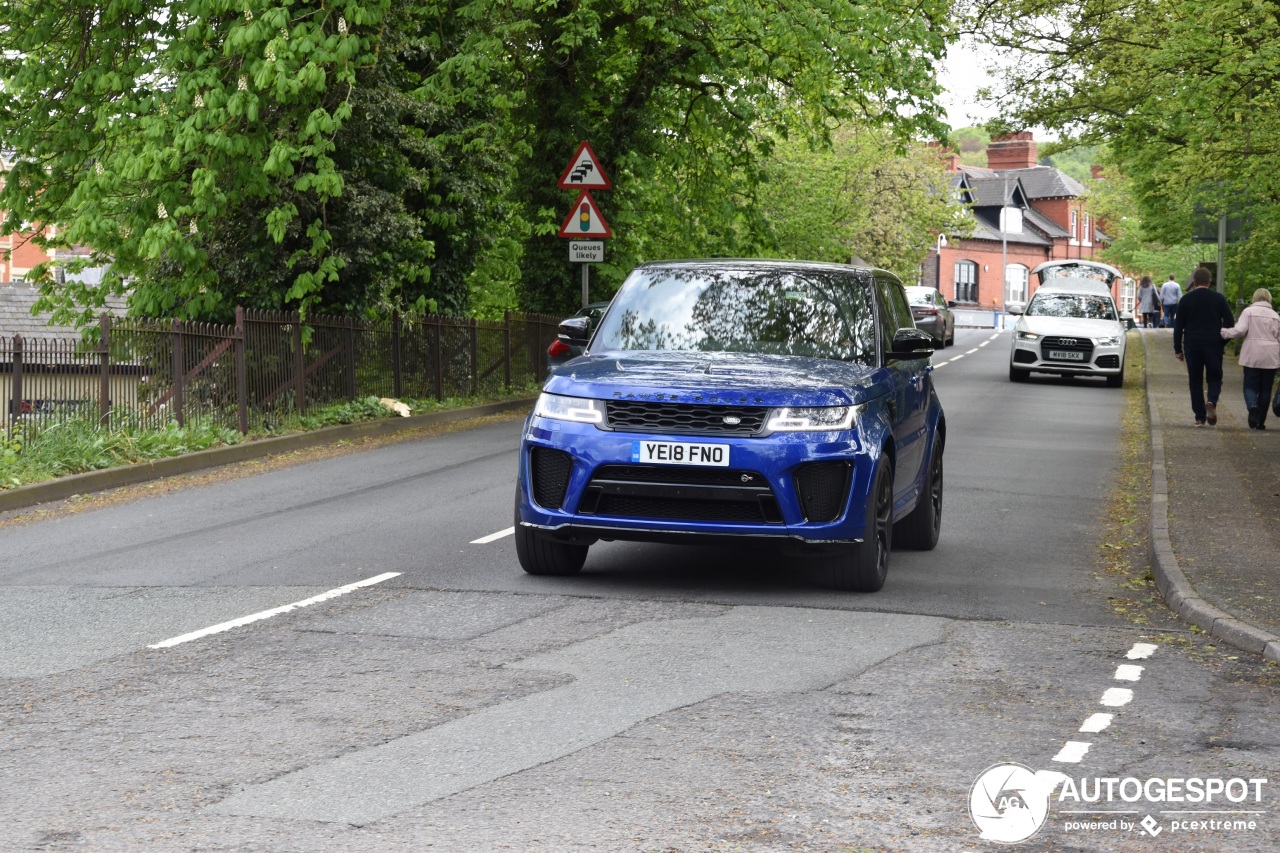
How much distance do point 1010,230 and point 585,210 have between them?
9022cm

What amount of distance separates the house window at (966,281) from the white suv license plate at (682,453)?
97376 mm

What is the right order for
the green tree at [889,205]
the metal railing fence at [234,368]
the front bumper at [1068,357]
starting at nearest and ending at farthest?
the metal railing fence at [234,368], the front bumper at [1068,357], the green tree at [889,205]

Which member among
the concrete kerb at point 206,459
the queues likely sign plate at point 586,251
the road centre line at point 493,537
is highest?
the queues likely sign plate at point 586,251

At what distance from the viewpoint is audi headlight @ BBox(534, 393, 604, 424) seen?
8.66 metres

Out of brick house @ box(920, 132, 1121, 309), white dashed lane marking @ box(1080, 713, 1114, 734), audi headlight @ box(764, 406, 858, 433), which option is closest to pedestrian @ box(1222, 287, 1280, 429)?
audi headlight @ box(764, 406, 858, 433)

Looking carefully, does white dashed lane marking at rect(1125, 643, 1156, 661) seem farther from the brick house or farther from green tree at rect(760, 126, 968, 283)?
the brick house

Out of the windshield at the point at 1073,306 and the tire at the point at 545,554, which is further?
the windshield at the point at 1073,306

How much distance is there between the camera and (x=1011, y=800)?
17.0 feet

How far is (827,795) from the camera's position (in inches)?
205

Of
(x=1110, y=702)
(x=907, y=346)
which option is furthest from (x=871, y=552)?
(x=1110, y=702)

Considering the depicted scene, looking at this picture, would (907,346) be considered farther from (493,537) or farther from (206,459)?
(206,459)

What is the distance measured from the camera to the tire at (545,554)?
9.15m

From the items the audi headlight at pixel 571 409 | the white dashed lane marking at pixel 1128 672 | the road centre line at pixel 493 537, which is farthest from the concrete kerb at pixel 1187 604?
the road centre line at pixel 493 537

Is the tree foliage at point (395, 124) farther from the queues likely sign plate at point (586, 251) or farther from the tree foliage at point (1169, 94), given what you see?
the tree foliage at point (1169, 94)
